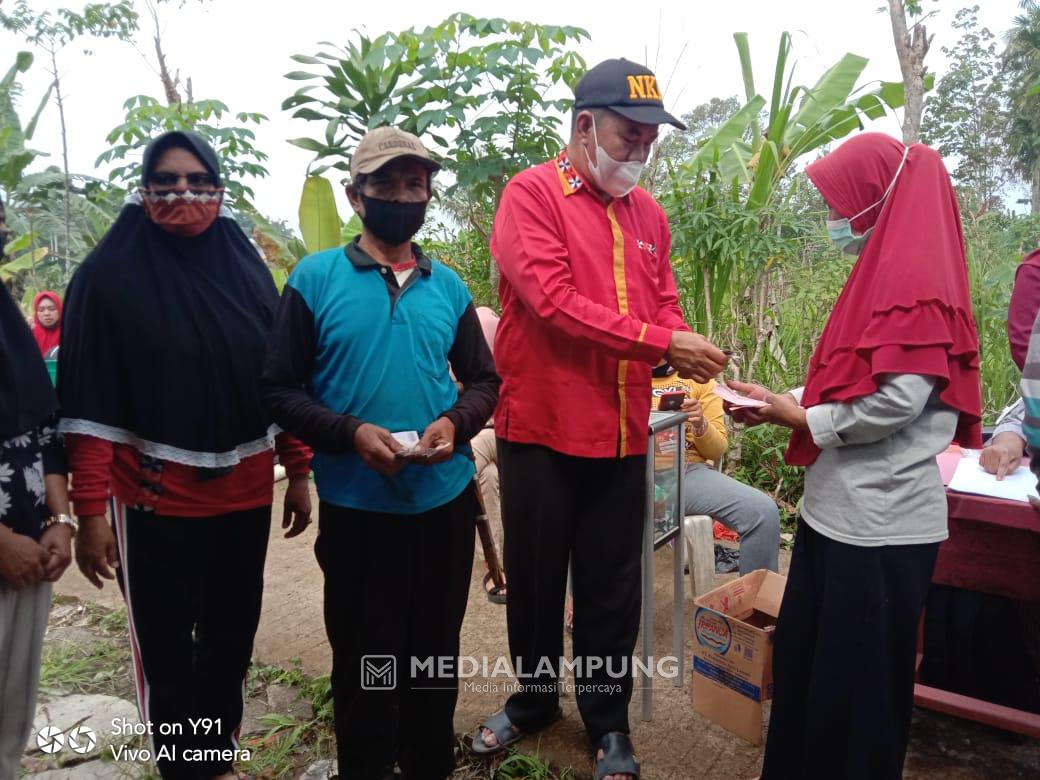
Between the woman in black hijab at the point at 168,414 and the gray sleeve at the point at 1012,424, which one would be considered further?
the gray sleeve at the point at 1012,424

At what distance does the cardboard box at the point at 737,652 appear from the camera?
245 centimetres

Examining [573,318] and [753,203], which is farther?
[753,203]

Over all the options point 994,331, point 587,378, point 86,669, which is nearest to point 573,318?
point 587,378

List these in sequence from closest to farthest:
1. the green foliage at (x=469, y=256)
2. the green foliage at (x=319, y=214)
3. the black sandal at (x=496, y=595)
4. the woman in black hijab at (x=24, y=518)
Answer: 1. the woman in black hijab at (x=24, y=518)
2. the black sandal at (x=496, y=595)
3. the green foliage at (x=319, y=214)
4. the green foliage at (x=469, y=256)

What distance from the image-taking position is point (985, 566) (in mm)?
2332

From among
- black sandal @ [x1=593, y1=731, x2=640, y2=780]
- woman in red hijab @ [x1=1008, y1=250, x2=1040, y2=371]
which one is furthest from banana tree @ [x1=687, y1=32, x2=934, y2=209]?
black sandal @ [x1=593, y1=731, x2=640, y2=780]

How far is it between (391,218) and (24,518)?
109 centimetres

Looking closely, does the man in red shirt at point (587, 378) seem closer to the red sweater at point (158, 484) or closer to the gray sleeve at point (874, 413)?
the gray sleeve at point (874, 413)

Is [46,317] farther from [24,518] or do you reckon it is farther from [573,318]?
[573,318]

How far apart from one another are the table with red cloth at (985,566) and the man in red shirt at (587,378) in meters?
0.88

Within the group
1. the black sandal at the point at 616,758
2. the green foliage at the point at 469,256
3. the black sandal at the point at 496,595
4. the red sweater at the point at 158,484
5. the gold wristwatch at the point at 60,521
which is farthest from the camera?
the green foliage at the point at 469,256

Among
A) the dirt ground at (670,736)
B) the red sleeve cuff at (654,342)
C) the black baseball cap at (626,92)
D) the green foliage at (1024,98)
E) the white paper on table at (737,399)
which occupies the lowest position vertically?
the dirt ground at (670,736)

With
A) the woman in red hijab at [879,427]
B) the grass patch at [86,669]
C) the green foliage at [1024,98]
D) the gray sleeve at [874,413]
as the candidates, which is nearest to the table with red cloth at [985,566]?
the woman in red hijab at [879,427]

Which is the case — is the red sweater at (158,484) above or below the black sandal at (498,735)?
above
